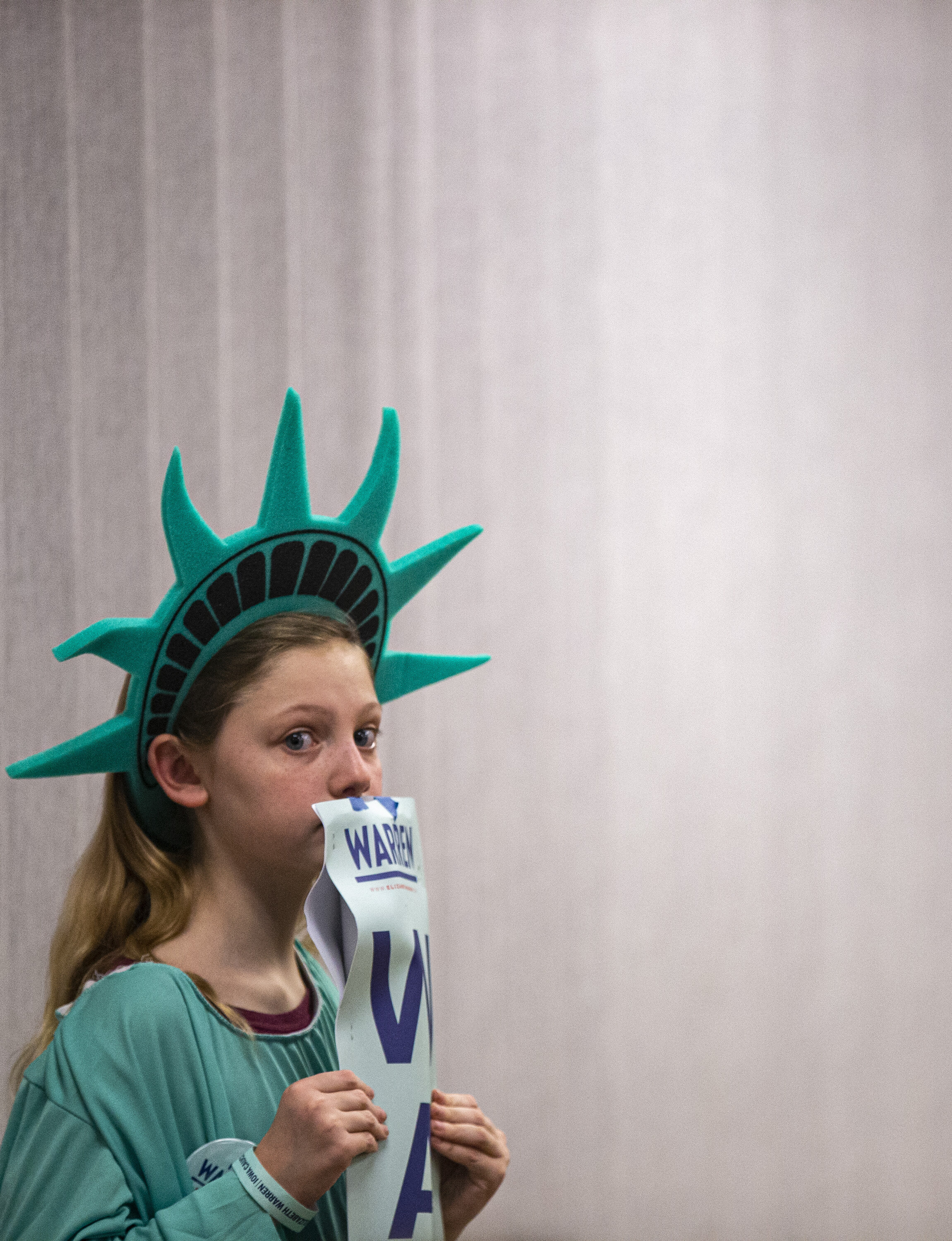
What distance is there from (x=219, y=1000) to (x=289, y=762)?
0.16 meters

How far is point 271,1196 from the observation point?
0.68 meters

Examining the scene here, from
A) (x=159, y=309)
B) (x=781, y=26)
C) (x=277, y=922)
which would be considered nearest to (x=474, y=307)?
(x=159, y=309)

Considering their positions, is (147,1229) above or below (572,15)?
below

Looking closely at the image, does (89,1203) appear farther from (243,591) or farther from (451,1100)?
(243,591)

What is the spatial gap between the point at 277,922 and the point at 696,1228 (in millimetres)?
1073

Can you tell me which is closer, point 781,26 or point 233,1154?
point 233,1154

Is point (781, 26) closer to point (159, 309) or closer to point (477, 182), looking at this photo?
point (477, 182)

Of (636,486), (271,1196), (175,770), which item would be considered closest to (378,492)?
(175,770)

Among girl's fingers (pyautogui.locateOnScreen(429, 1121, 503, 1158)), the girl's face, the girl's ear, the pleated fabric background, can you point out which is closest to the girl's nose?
the girl's face

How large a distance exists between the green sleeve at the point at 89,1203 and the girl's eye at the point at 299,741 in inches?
10.0

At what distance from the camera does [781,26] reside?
1742mm

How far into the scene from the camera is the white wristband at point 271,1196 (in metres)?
0.68

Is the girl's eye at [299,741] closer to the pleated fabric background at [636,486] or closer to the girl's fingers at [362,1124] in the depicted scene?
the girl's fingers at [362,1124]

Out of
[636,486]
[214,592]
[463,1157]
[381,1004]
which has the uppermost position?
[636,486]
